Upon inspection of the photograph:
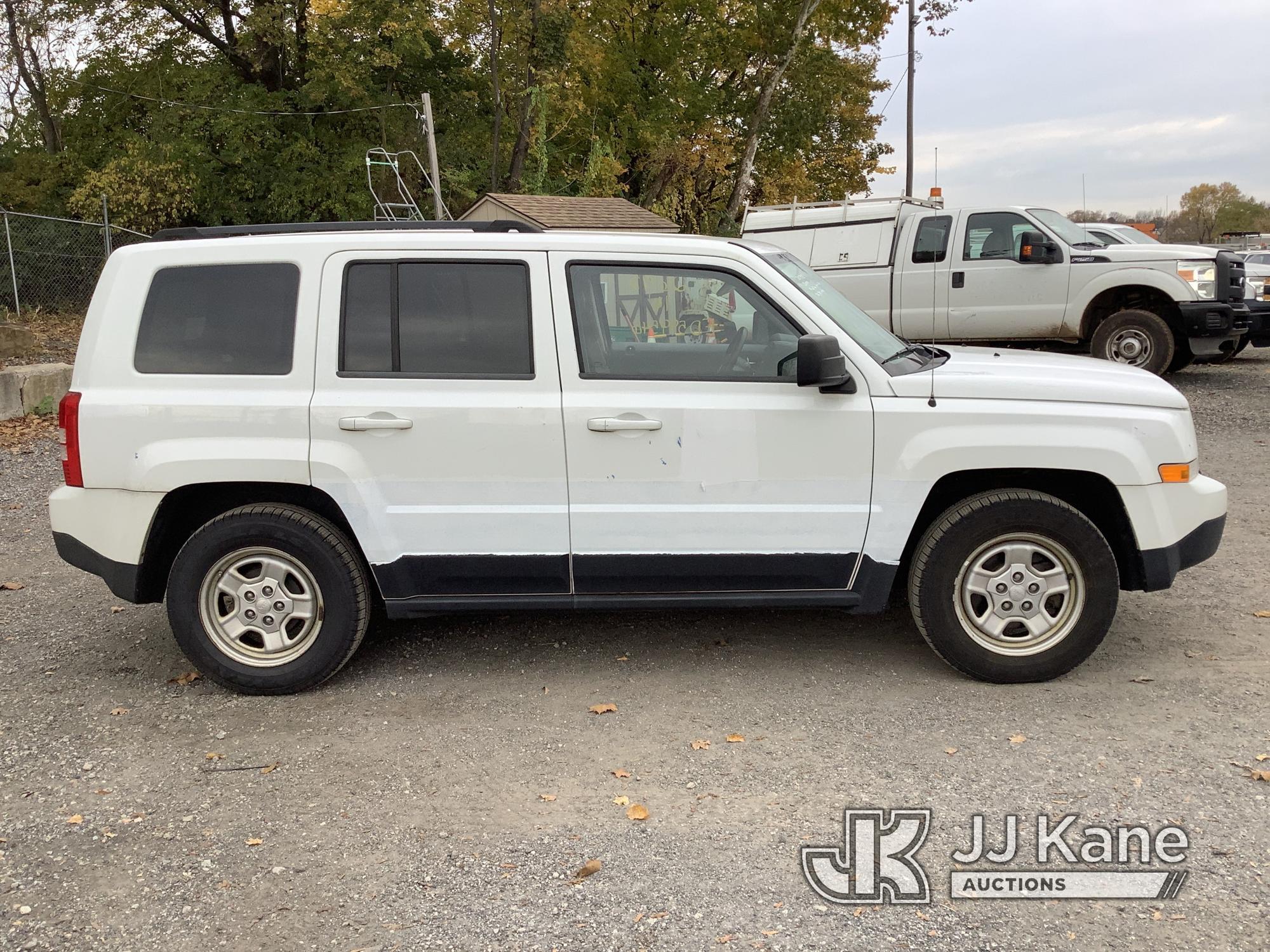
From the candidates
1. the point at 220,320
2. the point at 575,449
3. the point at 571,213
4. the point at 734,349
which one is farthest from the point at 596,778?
the point at 571,213

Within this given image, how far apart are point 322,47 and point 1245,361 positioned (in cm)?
2125

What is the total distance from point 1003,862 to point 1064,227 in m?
11.6

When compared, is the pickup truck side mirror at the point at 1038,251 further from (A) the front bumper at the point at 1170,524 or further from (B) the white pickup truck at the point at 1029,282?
(A) the front bumper at the point at 1170,524

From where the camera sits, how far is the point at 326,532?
435 cm

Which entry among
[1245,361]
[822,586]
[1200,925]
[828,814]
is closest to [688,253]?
[822,586]

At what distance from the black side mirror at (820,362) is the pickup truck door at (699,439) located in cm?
13

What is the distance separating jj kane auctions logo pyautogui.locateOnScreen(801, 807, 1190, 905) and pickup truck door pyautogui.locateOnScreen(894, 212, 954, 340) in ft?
35.1

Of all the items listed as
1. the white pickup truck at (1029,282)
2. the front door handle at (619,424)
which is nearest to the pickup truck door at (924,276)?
the white pickup truck at (1029,282)

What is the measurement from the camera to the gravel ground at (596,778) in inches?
114

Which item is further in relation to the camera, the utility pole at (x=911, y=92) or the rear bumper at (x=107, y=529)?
the utility pole at (x=911, y=92)

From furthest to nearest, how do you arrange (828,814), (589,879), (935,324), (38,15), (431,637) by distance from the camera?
(38,15)
(935,324)
(431,637)
(828,814)
(589,879)

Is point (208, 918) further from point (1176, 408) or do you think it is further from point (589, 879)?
point (1176, 408)

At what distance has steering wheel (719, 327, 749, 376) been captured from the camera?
4.31 meters

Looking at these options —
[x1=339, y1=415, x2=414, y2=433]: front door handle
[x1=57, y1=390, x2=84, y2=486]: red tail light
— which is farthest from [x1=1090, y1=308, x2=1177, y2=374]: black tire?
[x1=57, y1=390, x2=84, y2=486]: red tail light
